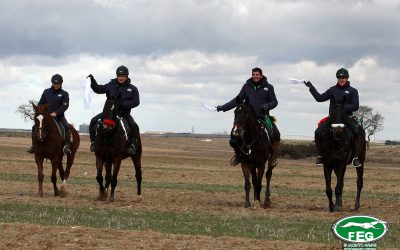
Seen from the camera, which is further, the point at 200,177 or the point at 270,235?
the point at 200,177

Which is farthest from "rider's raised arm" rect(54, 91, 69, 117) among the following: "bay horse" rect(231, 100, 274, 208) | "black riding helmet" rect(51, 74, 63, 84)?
"bay horse" rect(231, 100, 274, 208)

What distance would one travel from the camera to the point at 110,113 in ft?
59.5

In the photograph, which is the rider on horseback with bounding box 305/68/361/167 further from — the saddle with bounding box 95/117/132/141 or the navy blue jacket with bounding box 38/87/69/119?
the navy blue jacket with bounding box 38/87/69/119

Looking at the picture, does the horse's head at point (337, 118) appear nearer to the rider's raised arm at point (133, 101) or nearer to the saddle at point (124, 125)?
the rider's raised arm at point (133, 101)

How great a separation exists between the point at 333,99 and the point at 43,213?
744cm

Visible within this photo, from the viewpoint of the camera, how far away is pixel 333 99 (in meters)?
17.9

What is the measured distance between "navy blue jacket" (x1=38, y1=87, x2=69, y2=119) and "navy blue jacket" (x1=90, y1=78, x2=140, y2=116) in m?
1.78

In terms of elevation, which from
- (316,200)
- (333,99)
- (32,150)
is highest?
(333,99)

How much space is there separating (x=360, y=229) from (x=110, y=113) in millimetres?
12414

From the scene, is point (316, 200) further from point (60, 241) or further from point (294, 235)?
point (60, 241)

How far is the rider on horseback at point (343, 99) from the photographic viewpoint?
17.6 meters

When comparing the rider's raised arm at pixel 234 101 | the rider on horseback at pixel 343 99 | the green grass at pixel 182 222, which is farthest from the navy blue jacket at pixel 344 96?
the green grass at pixel 182 222

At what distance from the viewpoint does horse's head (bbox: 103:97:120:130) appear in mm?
17953

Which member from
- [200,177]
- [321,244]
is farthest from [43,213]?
[200,177]
